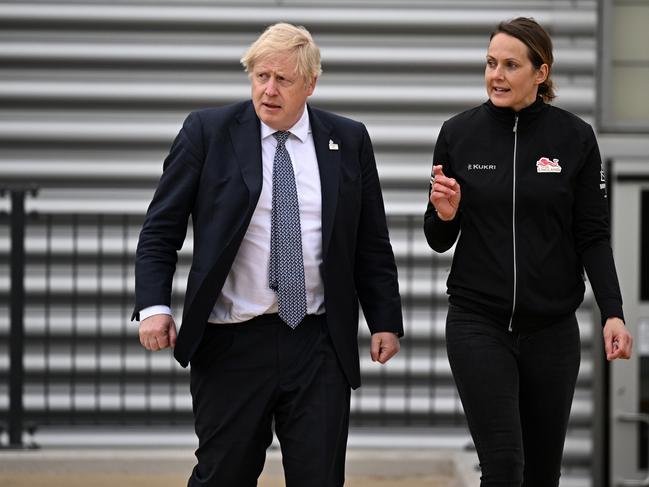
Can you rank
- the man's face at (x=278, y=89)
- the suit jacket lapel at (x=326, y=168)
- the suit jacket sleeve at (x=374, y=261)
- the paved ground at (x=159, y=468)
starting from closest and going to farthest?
the man's face at (x=278, y=89), the suit jacket lapel at (x=326, y=168), the suit jacket sleeve at (x=374, y=261), the paved ground at (x=159, y=468)

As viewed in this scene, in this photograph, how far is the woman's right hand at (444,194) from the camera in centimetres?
438

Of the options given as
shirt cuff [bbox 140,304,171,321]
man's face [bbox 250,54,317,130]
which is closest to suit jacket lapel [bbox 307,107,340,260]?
man's face [bbox 250,54,317,130]

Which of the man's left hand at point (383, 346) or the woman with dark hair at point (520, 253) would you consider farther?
the man's left hand at point (383, 346)

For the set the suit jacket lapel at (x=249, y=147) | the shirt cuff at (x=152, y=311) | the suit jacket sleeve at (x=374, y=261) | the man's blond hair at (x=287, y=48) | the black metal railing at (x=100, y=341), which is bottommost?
the black metal railing at (x=100, y=341)

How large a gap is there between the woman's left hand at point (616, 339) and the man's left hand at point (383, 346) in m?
0.73

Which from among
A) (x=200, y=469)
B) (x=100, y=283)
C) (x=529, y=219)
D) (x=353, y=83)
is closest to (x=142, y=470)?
(x=100, y=283)

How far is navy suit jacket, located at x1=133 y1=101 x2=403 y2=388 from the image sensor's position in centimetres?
435

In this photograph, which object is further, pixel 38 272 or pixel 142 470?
pixel 38 272

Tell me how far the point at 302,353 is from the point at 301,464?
0.37 m

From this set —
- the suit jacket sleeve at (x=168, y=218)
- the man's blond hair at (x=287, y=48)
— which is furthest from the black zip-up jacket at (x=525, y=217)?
the suit jacket sleeve at (x=168, y=218)

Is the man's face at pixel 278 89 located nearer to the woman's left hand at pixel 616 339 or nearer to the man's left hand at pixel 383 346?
the man's left hand at pixel 383 346

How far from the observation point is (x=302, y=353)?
14.5 ft

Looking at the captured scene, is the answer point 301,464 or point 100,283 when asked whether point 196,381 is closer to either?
point 301,464

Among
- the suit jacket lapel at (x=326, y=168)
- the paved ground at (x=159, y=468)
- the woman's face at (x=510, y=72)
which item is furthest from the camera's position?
the paved ground at (x=159, y=468)
